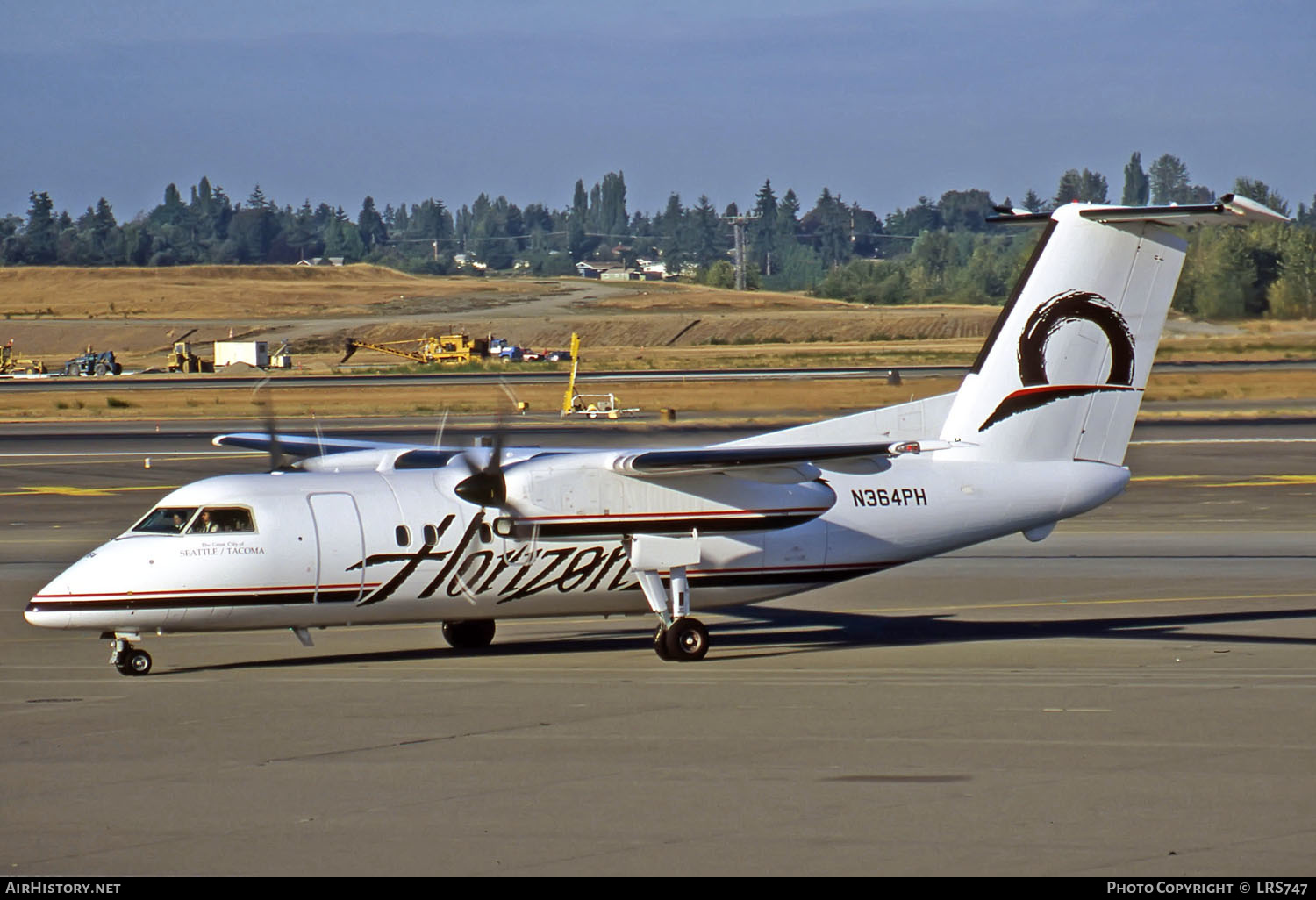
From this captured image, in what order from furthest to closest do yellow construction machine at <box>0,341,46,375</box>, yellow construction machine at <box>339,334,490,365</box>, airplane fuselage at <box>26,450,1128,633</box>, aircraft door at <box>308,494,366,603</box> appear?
yellow construction machine at <box>339,334,490,365</box>
yellow construction machine at <box>0,341,46,375</box>
aircraft door at <box>308,494,366,603</box>
airplane fuselage at <box>26,450,1128,633</box>

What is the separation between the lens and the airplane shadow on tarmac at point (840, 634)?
2006 cm

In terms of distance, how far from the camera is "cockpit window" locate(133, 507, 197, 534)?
18078 mm

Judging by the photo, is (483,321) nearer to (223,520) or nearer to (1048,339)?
(1048,339)

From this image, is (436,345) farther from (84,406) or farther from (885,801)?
(885,801)

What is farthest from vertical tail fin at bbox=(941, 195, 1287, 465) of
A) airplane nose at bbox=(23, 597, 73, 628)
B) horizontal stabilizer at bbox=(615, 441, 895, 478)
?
airplane nose at bbox=(23, 597, 73, 628)

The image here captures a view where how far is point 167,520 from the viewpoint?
18.2 m

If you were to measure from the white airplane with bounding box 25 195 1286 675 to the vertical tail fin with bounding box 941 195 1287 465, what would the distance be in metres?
0.03

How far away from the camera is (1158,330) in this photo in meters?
21.3

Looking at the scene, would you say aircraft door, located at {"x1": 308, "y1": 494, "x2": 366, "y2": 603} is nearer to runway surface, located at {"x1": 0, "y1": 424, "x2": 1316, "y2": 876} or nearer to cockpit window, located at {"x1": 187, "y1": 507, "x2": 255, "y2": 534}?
cockpit window, located at {"x1": 187, "y1": 507, "x2": 255, "y2": 534}

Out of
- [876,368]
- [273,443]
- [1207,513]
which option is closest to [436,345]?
[876,368]

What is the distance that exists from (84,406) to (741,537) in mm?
64574

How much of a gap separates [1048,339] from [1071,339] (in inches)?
13.2

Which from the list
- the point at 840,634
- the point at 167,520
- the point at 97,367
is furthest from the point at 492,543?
the point at 97,367

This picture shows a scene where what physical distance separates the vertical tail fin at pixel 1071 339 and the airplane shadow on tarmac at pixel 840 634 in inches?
98.7
